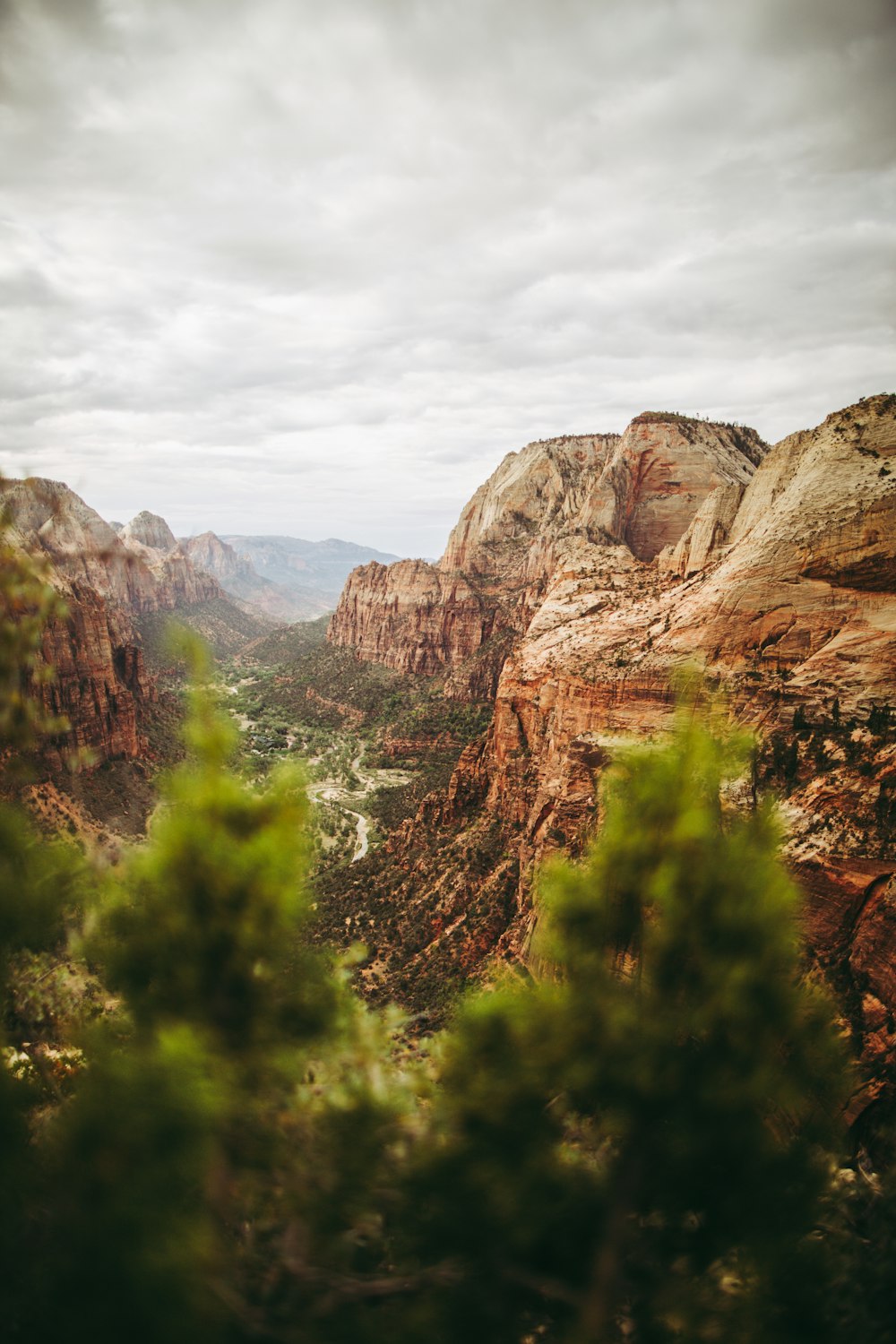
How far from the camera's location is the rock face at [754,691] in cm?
1475

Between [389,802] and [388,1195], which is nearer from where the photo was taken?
[388,1195]

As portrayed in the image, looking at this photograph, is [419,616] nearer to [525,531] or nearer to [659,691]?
[525,531]

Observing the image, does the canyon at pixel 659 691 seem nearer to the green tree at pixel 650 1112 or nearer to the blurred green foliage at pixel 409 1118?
the blurred green foliage at pixel 409 1118

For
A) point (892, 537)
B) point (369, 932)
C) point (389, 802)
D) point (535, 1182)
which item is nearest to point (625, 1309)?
point (535, 1182)

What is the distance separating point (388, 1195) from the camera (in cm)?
530

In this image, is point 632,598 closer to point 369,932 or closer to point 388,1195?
point 369,932

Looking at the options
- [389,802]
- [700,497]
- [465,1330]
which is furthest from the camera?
[389,802]

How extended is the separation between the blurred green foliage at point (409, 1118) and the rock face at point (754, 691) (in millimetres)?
9244

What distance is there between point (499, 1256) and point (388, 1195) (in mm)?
1004

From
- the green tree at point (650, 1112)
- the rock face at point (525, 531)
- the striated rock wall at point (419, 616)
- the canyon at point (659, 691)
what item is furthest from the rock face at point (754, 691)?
the striated rock wall at point (419, 616)

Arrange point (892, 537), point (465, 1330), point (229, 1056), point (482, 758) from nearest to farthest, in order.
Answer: point (465, 1330) < point (229, 1056) < point (892, 537) < point (482, 758)

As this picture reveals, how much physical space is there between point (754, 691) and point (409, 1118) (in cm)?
1857

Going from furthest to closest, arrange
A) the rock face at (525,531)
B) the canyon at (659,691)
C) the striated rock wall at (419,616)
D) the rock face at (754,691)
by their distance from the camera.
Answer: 1. the striated rock wall at (419,616)
2. the rock face at (525,531)
3. the rock face at (754,691)
4. the canyon at (659,691)

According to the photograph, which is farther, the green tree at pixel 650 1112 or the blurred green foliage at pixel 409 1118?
the green tree at pixel 650 1112
